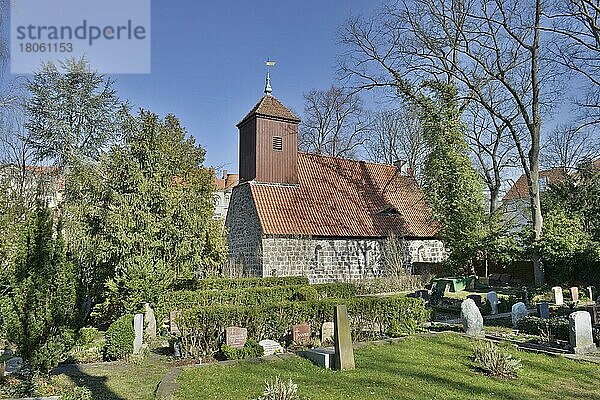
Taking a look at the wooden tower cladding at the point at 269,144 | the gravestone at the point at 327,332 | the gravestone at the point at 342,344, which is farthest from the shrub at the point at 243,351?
the wooden tower cladding at the point at 269,144

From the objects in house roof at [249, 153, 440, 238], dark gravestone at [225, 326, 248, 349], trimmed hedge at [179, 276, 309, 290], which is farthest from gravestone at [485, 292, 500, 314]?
house roof at [249, 153, 440, 238]

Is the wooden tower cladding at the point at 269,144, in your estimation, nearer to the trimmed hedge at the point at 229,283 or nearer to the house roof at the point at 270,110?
the house roof at the point at 270,110

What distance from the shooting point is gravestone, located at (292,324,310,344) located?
10.7m

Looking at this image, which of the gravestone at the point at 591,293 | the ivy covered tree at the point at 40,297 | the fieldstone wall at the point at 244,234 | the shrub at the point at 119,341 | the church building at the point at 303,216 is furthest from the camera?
the church building at the point at 303,216

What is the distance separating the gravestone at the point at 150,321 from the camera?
12.3 m

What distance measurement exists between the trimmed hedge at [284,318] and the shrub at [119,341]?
1.24 meters

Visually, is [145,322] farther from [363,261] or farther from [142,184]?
[363,261]

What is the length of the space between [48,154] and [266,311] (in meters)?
17.7

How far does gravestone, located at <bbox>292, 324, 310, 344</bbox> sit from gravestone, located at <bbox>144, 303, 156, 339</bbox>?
13.3ft

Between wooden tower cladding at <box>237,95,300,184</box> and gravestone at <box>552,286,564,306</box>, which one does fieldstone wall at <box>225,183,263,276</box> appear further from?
gravestone at <box>552,286,564,306</box>

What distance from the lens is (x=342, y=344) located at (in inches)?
334

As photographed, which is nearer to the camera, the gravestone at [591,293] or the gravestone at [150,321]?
the gravestone at [150,321]

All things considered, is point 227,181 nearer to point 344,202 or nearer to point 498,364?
point 344,202

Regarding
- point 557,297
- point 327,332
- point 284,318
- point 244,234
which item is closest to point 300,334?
point 284,318
